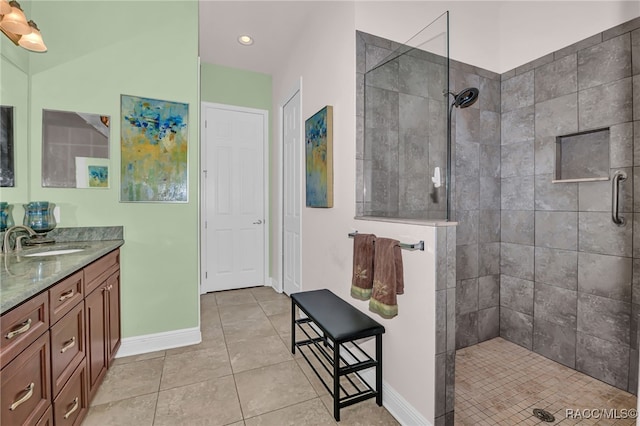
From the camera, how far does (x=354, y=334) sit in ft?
5.10

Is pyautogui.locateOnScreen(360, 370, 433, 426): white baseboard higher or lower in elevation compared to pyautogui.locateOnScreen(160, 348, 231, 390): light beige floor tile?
higher

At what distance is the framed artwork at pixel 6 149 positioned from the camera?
1.81m

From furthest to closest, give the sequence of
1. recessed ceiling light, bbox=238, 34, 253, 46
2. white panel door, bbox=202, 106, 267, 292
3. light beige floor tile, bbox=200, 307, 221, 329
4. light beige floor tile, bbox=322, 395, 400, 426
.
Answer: white panel door, bbox=202, 106, 267, 292 < recessed ceiling light, bbox=238, 34, 253, 46 < light beige floor tile, bbox=200, 307, 221, 329 < light beige floor tile, bbox=322, 395, 400, 426

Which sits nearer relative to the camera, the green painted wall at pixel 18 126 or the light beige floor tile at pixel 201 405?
the light beige floor tile at pixel 201 405

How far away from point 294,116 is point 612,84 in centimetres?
262

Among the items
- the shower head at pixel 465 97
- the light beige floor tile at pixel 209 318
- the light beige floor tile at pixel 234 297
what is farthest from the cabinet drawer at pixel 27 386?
the shower head at pixel 465 97

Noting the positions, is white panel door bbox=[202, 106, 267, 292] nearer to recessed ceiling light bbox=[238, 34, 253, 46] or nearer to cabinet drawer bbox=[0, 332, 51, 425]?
recessed ceiling light bbox=[238, 34, 253, 46]

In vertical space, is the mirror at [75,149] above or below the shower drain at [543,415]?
above

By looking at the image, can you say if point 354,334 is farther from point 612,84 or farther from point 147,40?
point 147,40

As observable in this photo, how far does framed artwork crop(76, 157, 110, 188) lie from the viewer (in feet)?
7.00

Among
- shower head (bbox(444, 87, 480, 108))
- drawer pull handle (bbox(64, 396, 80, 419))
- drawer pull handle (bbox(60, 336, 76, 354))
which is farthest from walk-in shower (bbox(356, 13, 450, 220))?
drawer pull handle (bbox(64, 396, 80, 419))

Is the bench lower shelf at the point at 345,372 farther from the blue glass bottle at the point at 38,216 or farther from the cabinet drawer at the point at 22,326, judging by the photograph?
the blue glass bottle at the point at 38,216

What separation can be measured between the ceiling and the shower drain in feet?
10.9

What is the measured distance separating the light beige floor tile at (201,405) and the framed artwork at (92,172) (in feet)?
5.13
